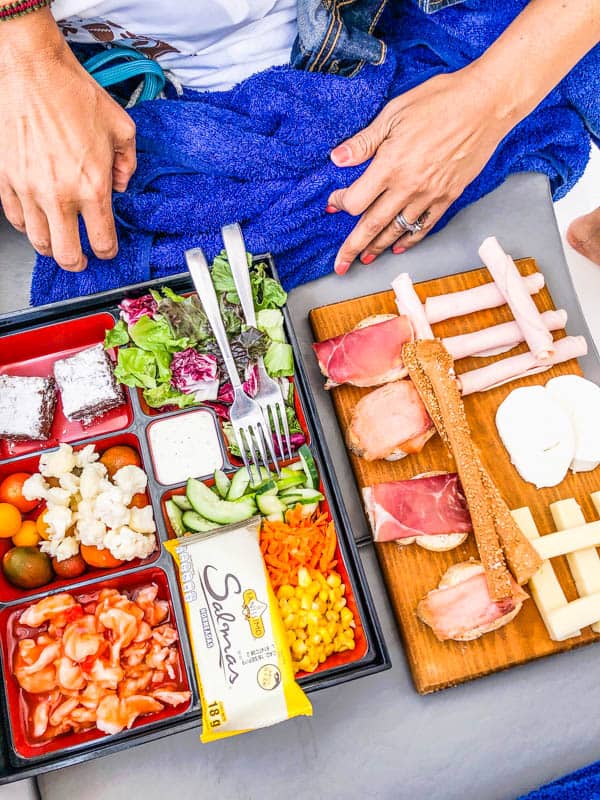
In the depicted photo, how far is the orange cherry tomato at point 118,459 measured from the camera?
144 centimetres

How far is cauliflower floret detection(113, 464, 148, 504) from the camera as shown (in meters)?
1.37

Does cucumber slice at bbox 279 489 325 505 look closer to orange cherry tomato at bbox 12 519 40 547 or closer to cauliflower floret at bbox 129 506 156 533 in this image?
cauliflower floret at bbox 129 506 156 533

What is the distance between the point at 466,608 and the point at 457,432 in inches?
15.7

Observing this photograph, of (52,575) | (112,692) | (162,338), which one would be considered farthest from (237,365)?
(112,692)

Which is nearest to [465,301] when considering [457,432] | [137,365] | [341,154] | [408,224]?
[408,224]

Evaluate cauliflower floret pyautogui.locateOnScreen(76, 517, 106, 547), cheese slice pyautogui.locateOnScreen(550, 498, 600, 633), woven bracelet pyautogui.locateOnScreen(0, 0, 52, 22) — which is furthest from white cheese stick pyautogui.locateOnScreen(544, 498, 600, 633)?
woven bracelet pyautogui.locateOnScreen(0, 0, 52, 22)

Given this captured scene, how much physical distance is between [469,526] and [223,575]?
1.94 feet

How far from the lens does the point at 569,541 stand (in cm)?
144

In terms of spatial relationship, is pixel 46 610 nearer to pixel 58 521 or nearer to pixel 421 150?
pixel 58 521

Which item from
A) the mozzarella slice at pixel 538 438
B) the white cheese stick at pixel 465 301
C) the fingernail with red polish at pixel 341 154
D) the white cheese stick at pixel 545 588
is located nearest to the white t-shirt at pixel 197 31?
the fingernail with red polish at pixel 341 154

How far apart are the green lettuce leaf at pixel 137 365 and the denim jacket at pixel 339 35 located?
80 centimetres

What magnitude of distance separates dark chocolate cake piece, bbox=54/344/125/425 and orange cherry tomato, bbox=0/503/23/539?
24 cm

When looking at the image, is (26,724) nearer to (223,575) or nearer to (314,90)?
(223,575)

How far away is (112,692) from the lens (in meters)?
1.26
